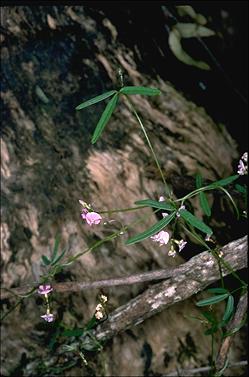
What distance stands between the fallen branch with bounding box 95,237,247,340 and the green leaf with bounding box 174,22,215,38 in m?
0.65

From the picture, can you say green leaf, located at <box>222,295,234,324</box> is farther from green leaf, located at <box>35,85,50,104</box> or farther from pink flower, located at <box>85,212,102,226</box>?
green leaf, located at <box>35,85,50,104</box>

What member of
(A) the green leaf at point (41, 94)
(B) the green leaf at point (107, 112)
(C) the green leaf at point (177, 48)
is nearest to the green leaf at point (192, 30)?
(C) the green leaf at point (177, 48)

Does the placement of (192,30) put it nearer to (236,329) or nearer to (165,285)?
(165,285)

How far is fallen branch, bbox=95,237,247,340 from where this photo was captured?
123 centimetres

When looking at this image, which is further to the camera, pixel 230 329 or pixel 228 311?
pixel 230 329

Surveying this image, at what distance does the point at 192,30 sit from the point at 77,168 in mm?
519

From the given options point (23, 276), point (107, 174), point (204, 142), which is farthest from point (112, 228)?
point (204, 142)

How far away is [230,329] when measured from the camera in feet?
4.12

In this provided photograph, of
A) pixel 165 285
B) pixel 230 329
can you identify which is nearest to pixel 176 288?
pixel 165 285

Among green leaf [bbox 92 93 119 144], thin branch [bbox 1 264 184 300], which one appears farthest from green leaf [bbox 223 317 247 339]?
green leaf [bbox 92 93 119 144]

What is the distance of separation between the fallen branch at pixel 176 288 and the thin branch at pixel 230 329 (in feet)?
0.27

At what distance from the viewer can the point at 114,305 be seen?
1432mm

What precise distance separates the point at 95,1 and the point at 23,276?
786mm

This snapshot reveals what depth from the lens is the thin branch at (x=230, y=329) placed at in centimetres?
125
